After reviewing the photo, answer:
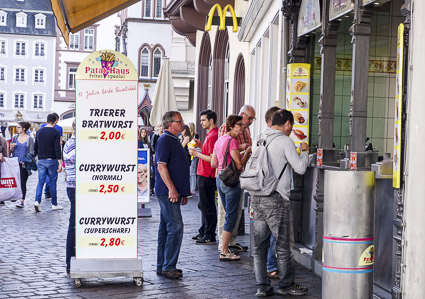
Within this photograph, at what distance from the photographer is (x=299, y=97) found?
11086 mm

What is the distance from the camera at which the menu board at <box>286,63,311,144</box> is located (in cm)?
1098

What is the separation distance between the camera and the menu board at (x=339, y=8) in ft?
28.4

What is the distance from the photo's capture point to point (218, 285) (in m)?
8.11

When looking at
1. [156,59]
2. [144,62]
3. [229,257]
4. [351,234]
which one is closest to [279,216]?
[351,234]

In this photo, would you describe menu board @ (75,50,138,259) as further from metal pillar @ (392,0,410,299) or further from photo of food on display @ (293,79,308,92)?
photo of food on display @ (293,79,308,92)

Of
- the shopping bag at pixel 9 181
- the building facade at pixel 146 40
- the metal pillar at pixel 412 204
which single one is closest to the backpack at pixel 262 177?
the metal pillar at pixel 412 204

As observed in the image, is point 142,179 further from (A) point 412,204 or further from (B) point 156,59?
(B) point 156,59

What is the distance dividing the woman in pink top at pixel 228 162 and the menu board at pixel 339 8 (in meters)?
1.64

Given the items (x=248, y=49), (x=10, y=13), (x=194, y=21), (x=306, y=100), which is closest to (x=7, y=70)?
(x=10, y=13)

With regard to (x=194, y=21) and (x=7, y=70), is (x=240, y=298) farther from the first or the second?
(x=7, y=70)

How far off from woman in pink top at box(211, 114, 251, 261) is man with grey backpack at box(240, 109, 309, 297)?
1812 mm

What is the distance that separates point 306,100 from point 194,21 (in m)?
13.2

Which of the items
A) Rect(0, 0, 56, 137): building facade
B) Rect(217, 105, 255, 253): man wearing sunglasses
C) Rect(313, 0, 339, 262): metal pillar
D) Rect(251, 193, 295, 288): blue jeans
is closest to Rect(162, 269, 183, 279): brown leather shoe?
Rect(251, 193, 295, 288): blue jeans

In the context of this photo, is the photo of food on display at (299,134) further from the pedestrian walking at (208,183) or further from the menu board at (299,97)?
the pedestrian walking at (208,183)
